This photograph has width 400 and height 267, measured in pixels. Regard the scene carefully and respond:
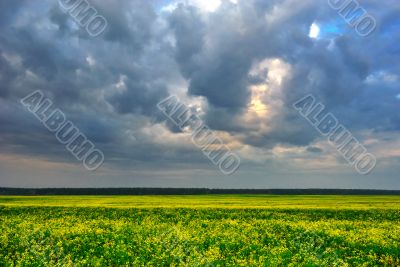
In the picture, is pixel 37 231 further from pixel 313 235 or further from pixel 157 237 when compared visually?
pixel 313 235

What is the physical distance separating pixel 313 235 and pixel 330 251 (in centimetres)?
550

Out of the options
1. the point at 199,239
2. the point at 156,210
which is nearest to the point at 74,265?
the point at 199,239

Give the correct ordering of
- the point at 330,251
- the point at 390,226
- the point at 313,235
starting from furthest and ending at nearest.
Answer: the point at 390,226 < the point at 313,235 < the point at 330,251

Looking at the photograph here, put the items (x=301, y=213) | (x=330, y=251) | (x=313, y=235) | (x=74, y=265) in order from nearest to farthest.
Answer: (x=74, y=265) → (x=330, y=251) → (x=313, y=235) → (x=301, y=213)

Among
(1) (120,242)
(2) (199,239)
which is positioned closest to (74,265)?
(1) (120,242)

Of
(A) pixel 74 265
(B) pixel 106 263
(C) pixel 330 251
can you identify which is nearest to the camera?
(A) pixel 74 265

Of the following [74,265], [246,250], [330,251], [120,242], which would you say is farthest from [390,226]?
[74,265]

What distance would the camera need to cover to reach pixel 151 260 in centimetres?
1755

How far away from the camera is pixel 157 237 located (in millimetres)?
22781

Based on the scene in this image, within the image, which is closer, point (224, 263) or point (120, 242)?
point (224, 263)

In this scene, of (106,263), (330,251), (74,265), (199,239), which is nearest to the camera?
(74,265)

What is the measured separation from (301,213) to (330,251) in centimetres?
2339

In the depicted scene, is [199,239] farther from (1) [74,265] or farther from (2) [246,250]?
(1) [74,265]

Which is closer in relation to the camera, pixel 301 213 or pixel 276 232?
pixel 276 232
